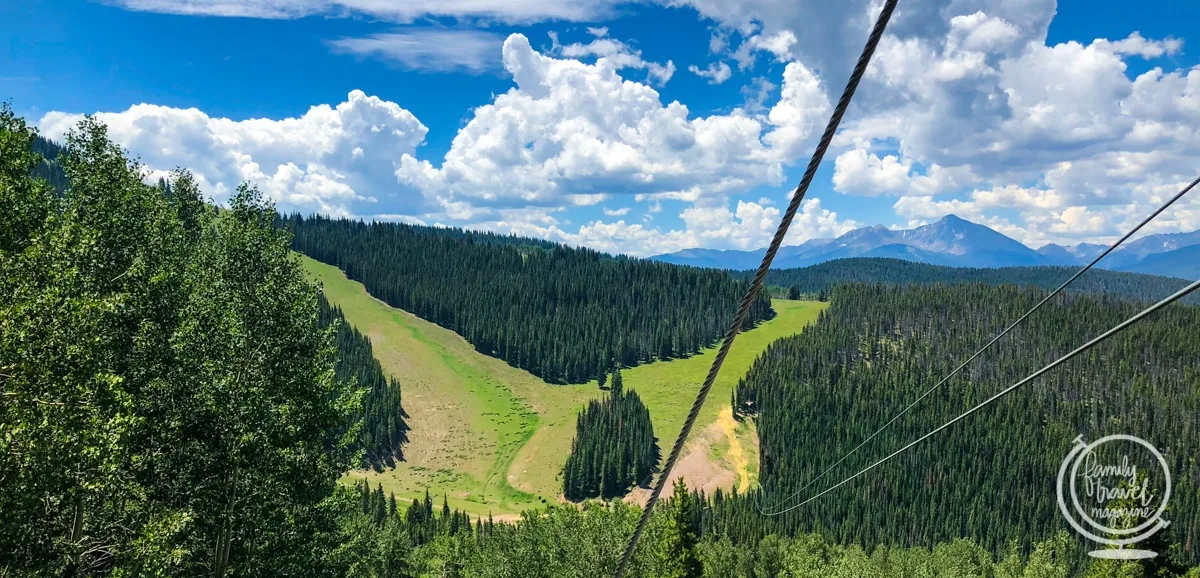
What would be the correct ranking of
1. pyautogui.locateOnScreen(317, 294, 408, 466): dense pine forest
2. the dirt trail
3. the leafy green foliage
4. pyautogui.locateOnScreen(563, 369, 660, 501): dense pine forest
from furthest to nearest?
pyautogui.locateOnScreen(317, 294, 408, 466): dense pine forest
the dirt trail
pyautogui.locateOnScreen(563, 369, 660, 501): dense pine forest
the leafy green foliage

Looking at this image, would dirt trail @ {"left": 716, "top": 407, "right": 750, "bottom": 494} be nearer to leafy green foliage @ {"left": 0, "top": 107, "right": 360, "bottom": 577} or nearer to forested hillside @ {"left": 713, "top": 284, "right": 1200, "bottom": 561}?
forested hillside @ {"left": 713, "top": 284, "right": 1200, "bottom": 561}

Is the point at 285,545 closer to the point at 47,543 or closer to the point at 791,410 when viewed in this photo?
the point at 47,543

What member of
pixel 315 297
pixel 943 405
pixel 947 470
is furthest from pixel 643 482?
pixel 315 297

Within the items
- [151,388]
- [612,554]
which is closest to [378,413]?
[612,554]

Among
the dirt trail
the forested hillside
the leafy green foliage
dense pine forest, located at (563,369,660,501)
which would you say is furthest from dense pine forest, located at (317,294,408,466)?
the leafy green foliage

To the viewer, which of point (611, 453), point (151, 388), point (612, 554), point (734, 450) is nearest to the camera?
point (151, 388)

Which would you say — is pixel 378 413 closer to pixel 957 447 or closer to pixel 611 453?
pixel 611 453

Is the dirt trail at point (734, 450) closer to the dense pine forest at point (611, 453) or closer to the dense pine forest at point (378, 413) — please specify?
the dense pine forest at point (611, 453)

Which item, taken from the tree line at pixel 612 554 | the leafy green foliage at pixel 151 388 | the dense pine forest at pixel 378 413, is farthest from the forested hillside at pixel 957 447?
the leafy green foliage at pixel 151 388

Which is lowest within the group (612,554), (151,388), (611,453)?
(611,453)
